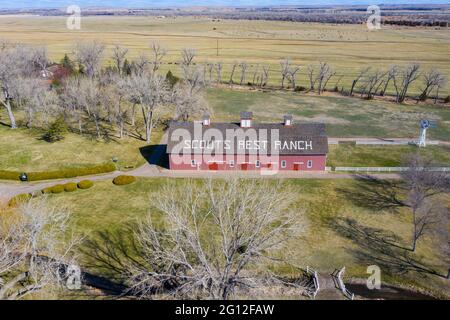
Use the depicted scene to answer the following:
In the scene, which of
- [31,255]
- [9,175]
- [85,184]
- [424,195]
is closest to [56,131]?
[9,175]

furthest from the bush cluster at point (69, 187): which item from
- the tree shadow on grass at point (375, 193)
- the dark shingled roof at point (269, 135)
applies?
the tree shadow on grass at point (375, 193)

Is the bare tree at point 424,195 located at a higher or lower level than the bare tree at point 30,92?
lower

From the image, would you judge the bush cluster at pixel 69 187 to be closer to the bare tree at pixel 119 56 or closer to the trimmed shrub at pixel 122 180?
the trimmed shrub at pixel 122 180

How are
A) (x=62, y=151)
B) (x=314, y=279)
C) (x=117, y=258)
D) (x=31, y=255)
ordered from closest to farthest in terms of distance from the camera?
(x=31, y=255), (x=314, y=279), (x=117, y=258), (x=62, y=151)

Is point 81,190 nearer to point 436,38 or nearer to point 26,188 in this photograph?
point 26,188

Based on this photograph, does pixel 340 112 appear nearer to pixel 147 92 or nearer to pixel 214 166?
pixel 214 166

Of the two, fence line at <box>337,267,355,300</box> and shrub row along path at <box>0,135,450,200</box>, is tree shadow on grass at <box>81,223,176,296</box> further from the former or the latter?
fence line at <box>337,267,355,300</box>
